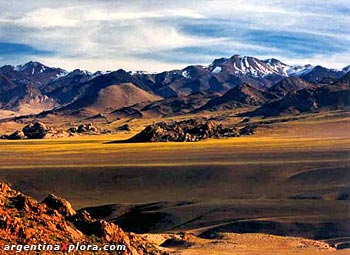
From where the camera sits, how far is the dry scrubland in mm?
41250

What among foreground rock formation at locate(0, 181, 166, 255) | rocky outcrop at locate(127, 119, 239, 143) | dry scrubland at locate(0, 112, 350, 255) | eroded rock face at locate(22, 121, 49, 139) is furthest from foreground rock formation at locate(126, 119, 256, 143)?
foreground rock formation at locate(0, 181, 166, 255)

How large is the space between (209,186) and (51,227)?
31165 mm

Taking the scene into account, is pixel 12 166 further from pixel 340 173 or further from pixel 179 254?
pixel 179 254

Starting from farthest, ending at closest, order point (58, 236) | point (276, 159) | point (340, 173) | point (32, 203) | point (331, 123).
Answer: point (331, 123) → point (276, 159) → point (340, 173) → point (32, 203) → point (58, 236)

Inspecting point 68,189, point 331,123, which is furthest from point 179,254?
point 331,123

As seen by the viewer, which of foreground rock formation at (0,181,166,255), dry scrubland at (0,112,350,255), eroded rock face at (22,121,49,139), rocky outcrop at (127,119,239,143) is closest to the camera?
foreground rock formation at (0,181,166,255)

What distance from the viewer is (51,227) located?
28.5 metres

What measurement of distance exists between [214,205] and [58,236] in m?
21.4

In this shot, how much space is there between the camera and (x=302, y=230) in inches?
1556

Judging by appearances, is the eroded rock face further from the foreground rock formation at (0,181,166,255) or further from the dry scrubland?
the foreground rock formation at (0,181,166,255)

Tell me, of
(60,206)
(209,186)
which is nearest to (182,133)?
(209,186)

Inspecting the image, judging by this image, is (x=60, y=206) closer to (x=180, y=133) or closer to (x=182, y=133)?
(x=180, y=133)

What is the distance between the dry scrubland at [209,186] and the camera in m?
41.2

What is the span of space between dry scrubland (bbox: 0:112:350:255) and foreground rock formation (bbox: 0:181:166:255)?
224 inches
